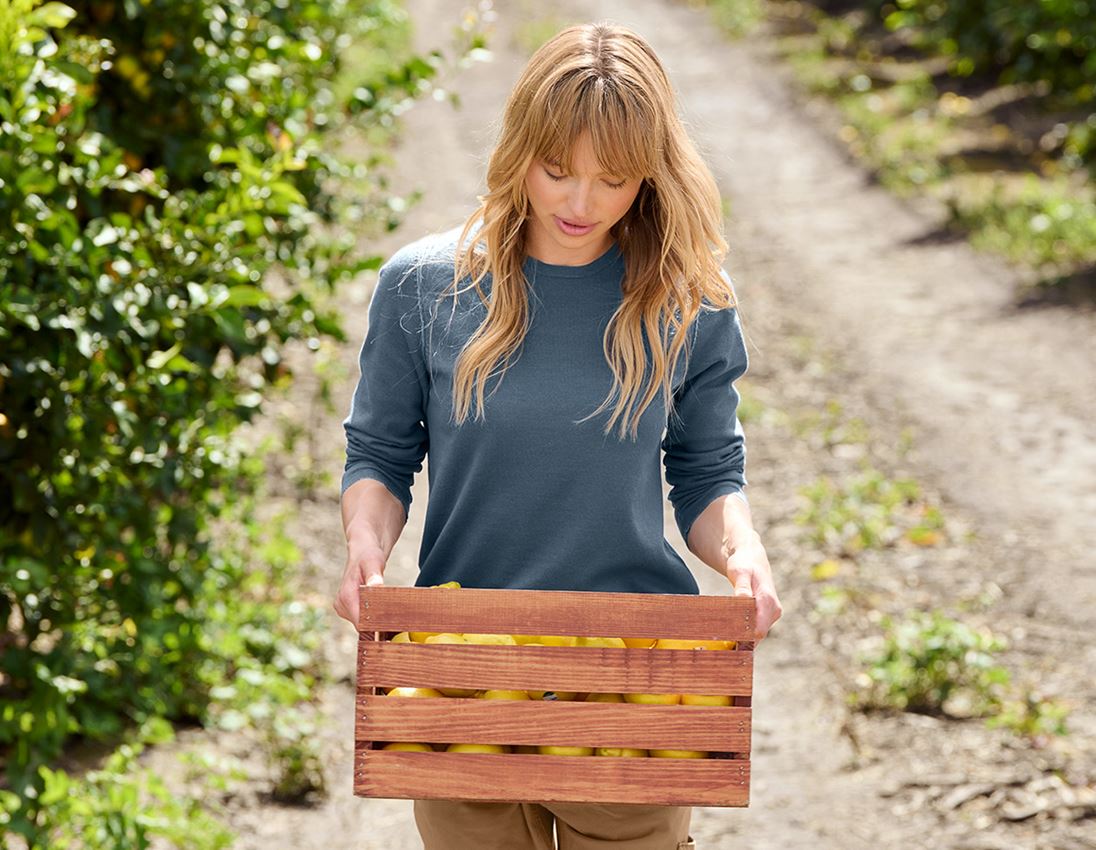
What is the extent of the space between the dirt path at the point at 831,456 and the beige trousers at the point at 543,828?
901mm

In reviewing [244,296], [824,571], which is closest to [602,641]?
[244,296]

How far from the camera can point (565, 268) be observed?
206 centimetres

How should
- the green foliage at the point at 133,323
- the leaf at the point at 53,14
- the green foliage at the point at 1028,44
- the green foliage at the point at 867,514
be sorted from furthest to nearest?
1. the green foliage at the point at 1028,44
2. the green foliage at the point at 867,514
3. the green foliage at the point at 133,323
4. the leaf at the point at 53,14

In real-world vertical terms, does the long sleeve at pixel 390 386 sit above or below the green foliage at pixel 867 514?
above

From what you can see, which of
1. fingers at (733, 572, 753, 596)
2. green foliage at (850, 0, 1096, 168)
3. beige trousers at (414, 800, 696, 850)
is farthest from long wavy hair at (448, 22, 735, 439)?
green foliage at (850, 0, 1096, 168)

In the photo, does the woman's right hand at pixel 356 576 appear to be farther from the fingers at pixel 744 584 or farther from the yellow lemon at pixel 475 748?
the fingers at pixel 744 584

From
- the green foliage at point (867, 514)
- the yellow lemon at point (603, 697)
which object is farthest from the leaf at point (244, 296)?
the green foliage at point (867, 514)

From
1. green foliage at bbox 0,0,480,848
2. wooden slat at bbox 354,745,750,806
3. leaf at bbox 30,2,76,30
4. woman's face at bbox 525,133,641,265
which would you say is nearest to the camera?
wooden slat at bbox 354,745,750,806

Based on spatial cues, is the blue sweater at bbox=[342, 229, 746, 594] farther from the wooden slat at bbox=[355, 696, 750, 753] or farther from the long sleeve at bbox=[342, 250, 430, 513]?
the wooden slat at bbox=[355, 696, 750, 753]

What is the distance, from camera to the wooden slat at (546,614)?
5.96 ft

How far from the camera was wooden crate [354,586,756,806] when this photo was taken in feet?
5.94

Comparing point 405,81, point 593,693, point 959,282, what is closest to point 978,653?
point 405,81

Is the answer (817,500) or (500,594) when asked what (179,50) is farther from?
(817,500)

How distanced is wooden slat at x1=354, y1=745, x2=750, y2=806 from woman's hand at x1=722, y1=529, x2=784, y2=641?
0.21m
